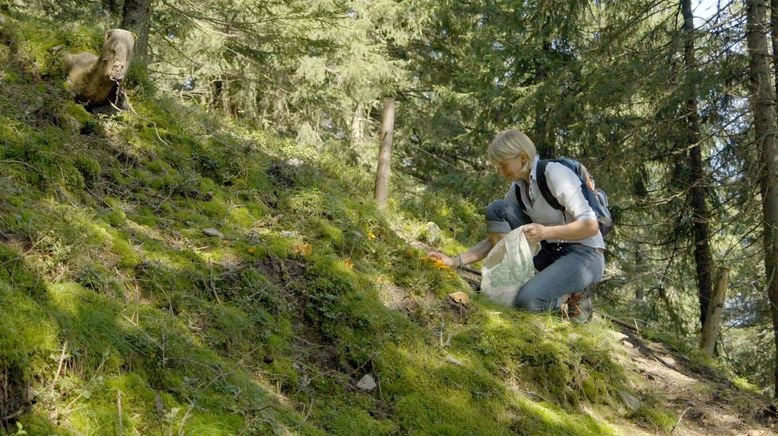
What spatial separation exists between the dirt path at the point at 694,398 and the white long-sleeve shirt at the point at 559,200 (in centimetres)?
125

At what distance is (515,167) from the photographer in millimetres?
5531

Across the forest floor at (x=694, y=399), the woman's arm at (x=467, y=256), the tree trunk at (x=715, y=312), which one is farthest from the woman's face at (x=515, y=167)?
the tree trunk at (x=715, y=312)

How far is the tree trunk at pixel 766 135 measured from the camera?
276 inches

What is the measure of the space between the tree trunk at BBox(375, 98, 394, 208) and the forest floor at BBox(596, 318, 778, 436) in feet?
9.86

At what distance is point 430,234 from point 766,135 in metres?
3.86

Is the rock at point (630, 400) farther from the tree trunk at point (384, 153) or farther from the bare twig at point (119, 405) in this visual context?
the bare twig at point (119, 405)

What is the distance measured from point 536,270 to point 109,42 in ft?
14.3

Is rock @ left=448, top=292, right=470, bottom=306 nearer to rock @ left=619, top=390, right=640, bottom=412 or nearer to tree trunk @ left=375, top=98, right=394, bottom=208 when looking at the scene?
rock @ left=619, top=390, right=640, bottom=412

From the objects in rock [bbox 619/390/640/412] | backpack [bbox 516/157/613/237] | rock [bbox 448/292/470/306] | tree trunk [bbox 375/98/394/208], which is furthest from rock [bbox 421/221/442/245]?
rock [bbox 619/390/640/412]

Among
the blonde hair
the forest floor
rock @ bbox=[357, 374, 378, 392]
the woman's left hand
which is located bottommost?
the forest floor

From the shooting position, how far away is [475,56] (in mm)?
12969

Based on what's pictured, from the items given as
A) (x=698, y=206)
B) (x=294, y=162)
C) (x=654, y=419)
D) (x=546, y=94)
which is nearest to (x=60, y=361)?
(x=654, y=419)

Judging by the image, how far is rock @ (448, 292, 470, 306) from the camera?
5.36 m

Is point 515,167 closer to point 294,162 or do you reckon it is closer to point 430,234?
point 430,234
